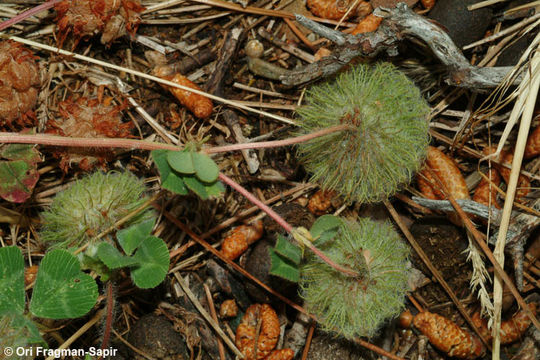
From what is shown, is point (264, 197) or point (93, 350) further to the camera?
point (264, 197)

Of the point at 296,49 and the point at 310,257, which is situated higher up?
the point at 296,49

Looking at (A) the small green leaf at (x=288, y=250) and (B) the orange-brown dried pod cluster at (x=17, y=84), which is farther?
(B) the orange-brown dried pod cluster at (x=17, y=84)

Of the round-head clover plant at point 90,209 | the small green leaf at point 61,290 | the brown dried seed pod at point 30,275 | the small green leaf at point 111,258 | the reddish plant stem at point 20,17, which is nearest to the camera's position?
the small green leaf at point 111,258

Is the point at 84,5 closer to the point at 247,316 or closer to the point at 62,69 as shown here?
the point at 62,69

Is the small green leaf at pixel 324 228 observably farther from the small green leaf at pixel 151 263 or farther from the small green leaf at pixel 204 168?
the small green leaf at pixel 151 263

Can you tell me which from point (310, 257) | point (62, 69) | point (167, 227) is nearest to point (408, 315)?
point (310, 257)

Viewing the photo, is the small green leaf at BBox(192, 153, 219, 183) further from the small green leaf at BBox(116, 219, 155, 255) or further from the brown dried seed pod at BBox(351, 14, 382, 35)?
the brown dried seed pod at BBox(351, 14, 382, 35)

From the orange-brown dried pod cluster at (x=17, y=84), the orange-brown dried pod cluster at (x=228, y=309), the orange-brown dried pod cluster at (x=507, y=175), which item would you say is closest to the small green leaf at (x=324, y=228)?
the orange-brown dried pod cluster at (x=228, y=309)
